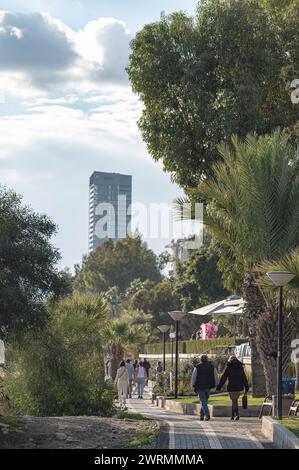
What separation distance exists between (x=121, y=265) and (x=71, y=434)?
5145 inches

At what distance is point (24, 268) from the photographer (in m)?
19.3

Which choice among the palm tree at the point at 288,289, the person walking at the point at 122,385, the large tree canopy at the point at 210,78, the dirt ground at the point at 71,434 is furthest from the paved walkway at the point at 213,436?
the large tree canopy at the point at 210,78

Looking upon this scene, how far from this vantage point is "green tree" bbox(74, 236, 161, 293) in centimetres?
14738

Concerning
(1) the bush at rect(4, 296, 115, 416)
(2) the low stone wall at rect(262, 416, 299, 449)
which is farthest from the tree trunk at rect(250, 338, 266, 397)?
(2) the low stone wall at rect(262, 416, 299, 449)

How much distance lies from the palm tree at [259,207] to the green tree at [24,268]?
8.83 m

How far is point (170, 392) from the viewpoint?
37.3m

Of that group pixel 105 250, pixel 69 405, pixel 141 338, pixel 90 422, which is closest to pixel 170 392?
pixel 69 405

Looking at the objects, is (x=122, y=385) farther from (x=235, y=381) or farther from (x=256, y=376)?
(x=235, y=381)

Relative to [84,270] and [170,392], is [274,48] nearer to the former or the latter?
[170,392]

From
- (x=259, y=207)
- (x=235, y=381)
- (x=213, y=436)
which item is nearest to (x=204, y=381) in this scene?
(x=235, y=381)

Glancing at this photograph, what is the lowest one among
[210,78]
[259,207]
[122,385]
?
[122,385]

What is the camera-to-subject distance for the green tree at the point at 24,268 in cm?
1878

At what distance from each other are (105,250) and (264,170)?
12093 cm
